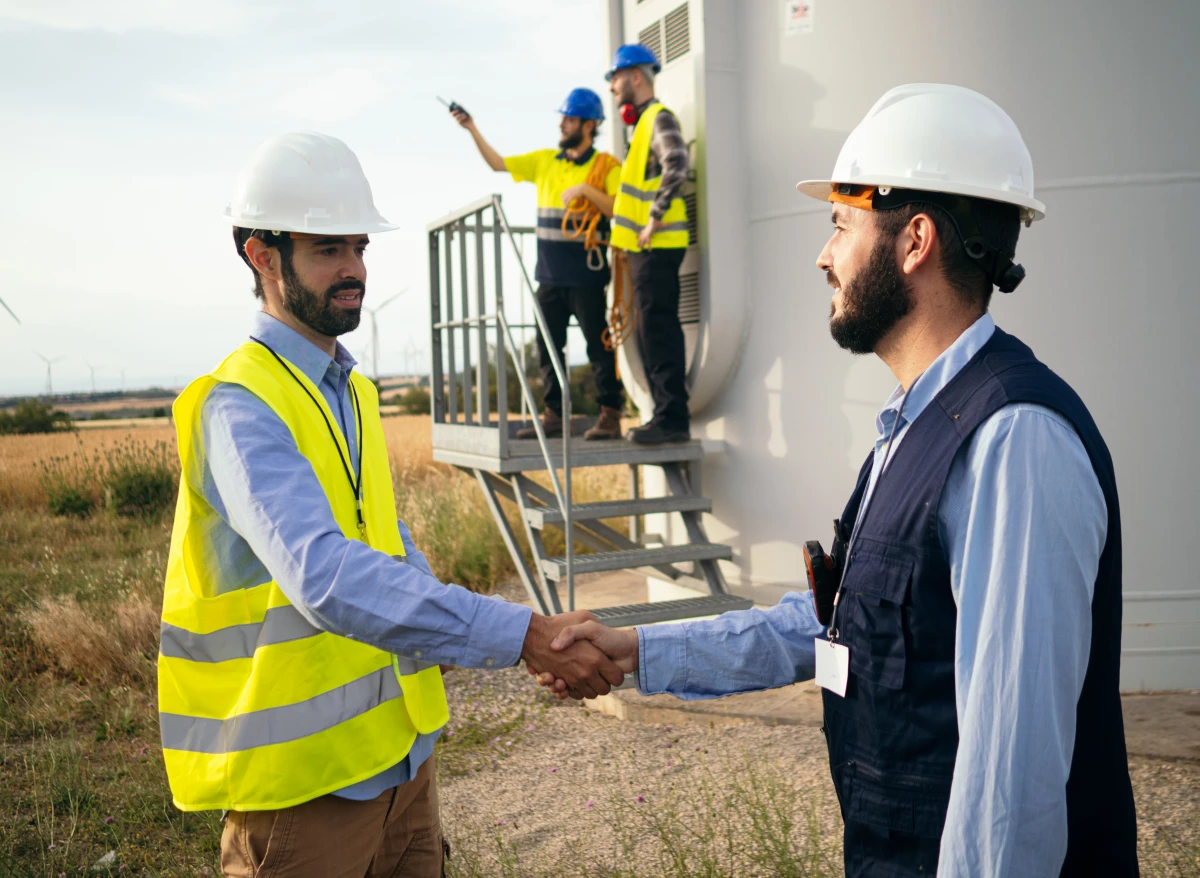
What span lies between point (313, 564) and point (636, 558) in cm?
397

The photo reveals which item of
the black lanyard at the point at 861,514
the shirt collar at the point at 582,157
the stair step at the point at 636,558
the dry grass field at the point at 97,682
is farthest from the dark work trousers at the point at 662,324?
the black lanyard at the point at 861,514

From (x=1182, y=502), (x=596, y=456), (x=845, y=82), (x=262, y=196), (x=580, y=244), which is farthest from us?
(x=580, y=244)

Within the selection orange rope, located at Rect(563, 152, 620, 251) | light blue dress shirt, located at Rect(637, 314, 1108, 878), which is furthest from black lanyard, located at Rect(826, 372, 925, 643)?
orange rope, located at Rect(563, 152, 620, 251)

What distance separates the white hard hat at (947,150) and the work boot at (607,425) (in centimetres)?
498

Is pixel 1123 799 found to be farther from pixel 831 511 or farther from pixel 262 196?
pixel 831 511

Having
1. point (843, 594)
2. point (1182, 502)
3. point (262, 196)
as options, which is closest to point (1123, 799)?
point (843, 594)

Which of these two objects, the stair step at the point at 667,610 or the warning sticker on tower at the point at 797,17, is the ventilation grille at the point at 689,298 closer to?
the warning sticker on tower at the point at 797,17

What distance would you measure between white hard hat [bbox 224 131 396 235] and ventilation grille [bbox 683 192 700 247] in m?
3.91

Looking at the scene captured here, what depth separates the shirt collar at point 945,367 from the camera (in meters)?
1.85

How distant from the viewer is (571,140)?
22.6ft

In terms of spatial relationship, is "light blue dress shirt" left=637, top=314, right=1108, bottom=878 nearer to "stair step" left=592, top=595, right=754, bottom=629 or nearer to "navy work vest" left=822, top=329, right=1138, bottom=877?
"navy work vest" left=822, top=329, right=1138, bottom=877

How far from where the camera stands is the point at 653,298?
6.25 m

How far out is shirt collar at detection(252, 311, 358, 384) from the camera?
2.48 metres

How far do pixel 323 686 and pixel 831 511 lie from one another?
4120 millimetres
